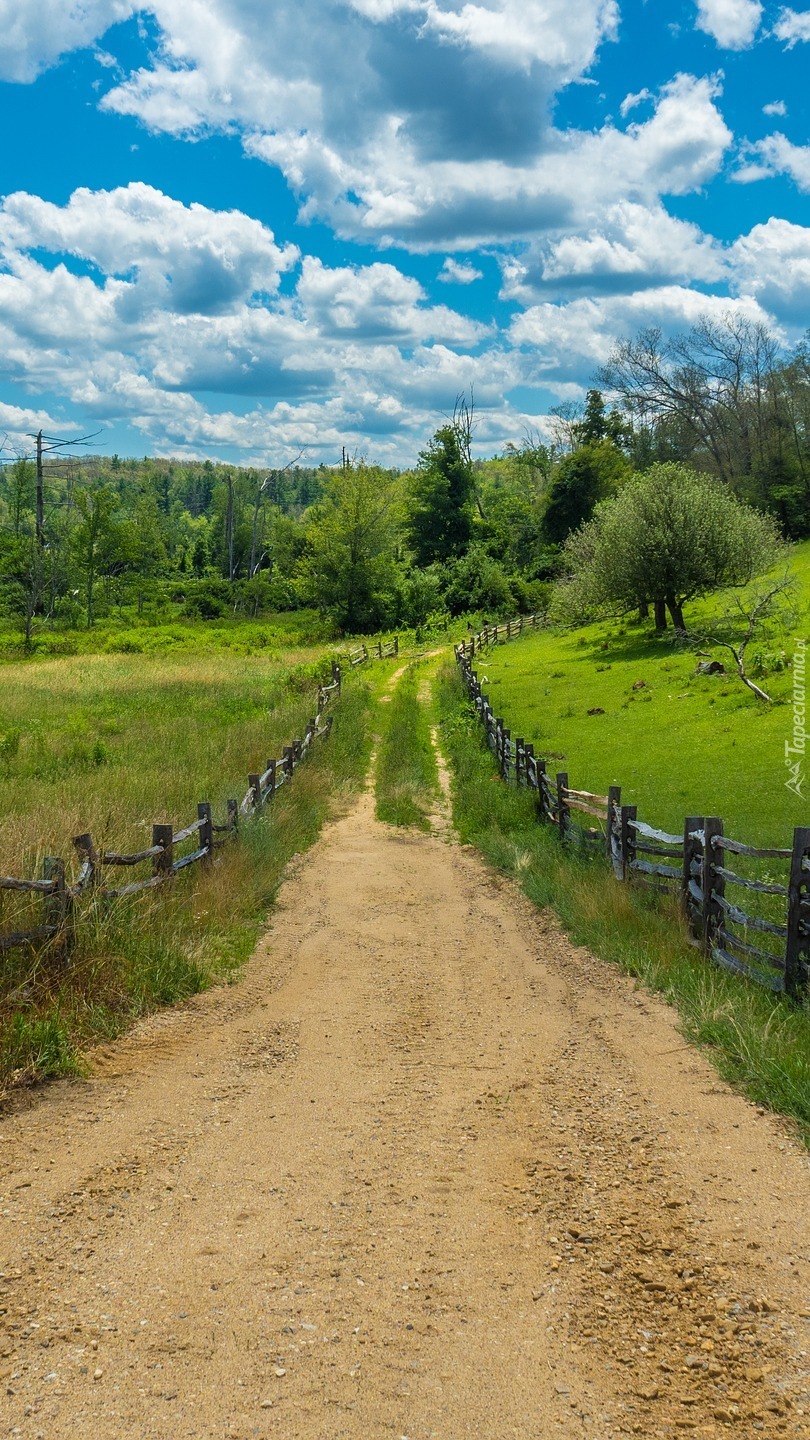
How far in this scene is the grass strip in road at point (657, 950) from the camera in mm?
6629

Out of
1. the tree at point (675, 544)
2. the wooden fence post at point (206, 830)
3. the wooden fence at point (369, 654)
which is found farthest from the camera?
the wooden fence at point (369, 654)

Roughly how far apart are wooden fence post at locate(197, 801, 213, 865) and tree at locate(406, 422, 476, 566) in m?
67.6

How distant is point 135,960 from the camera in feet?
26.7

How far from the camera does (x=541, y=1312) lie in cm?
→ 435

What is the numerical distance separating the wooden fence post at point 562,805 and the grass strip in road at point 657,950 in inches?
11.2

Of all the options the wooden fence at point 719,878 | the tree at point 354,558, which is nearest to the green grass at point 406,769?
the wooden fence at point 719,878

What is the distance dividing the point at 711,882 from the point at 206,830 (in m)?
6.23

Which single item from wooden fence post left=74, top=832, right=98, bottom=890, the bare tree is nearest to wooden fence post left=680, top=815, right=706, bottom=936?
wooden fence post left=74, top=832, right=98, bottom=890

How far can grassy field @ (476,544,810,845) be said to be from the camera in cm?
1772

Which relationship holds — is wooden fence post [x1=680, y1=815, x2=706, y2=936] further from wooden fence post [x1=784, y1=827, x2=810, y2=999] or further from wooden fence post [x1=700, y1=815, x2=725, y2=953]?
wooden fence post [x1=784, y1=827, x2=810, y2=999]

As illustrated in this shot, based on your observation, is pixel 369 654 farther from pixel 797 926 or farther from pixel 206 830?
pixel 797 926

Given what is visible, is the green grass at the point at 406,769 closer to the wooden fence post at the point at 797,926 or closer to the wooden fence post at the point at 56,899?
the wooden fence post at the point at 797,926

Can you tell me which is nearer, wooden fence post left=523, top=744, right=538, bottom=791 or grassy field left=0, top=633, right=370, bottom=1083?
grassy field left=0, top=633, right=370, bottom=1083

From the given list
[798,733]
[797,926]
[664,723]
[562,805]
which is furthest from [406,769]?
[797,926]
